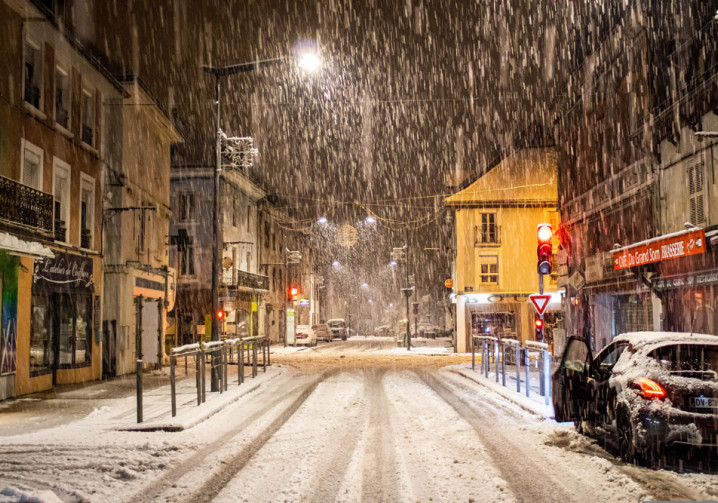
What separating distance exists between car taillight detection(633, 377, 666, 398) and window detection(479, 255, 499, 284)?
31238 millimetres

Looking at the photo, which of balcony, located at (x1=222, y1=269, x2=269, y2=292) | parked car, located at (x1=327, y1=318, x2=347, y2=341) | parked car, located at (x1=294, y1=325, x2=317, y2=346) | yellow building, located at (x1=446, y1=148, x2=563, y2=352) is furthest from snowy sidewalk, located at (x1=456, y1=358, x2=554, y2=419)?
parked car, located at (x1=327, y1=318, x2=347, y2=341)

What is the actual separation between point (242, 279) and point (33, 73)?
2465cm

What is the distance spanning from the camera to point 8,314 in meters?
15.4

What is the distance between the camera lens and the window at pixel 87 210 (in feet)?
66.2

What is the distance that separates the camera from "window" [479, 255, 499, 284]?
125ft

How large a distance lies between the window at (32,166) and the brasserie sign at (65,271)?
→ 1998mm

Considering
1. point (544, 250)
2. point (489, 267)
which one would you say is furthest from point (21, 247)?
point (489, 267)

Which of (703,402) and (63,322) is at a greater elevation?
(63,322)

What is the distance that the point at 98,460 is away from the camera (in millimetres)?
7730

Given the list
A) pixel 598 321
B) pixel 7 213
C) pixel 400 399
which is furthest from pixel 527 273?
pixel 7 213

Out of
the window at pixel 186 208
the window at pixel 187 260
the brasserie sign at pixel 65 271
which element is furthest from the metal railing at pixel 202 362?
the window at pixel 186 208

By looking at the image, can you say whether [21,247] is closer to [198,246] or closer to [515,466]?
[515,466]

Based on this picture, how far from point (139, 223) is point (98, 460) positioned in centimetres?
1672

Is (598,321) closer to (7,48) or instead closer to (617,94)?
(617,94)
